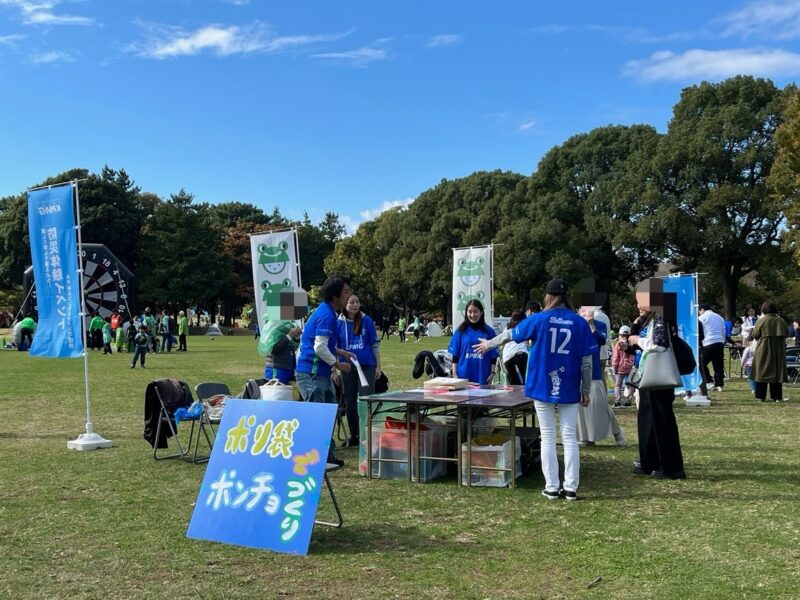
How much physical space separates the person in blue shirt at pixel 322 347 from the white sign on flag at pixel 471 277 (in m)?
9.35

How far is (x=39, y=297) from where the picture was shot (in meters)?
8.99

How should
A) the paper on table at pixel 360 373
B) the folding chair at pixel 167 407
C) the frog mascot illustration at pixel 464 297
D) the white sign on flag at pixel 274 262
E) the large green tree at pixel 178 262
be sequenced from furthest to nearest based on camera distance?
1. the large green tree at pixel 178 262
2. the frog mascot illustration at pixel 464 297
3. the white sign on flag at pixel 274 262
4. the folding chair at pixel 167 407
5. the paper on table at pixel 360 373

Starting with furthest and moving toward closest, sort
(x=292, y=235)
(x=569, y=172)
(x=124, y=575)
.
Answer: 1. (x=569, y=172)
2. (x=292, y=235)
3. (x=124, y=575)

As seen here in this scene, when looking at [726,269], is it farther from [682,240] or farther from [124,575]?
[124,575]

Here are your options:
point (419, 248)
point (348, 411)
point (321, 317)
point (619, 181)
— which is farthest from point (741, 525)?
point (419, 248)

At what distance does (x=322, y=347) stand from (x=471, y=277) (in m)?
10.0

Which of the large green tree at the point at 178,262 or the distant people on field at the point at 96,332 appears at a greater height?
the large green tree at the point at 178,262

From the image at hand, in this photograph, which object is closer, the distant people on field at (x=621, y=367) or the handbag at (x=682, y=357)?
the handbag at (x=682, y=357)

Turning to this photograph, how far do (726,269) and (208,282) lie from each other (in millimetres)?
38352

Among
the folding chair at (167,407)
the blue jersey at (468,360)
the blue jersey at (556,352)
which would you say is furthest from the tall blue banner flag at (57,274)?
the blue jersey at (556,352)

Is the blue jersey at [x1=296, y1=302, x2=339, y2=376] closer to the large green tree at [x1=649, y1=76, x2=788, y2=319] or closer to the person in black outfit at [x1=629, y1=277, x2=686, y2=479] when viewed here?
the person in black outfit at [x1=629, y1=277, x2=686, y2=479]

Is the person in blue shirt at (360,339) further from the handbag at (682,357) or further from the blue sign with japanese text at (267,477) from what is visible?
the handbag at (682,357)

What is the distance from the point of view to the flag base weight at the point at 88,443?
839cm

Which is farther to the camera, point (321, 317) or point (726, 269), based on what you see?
point (726, 269)
